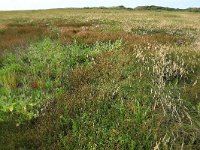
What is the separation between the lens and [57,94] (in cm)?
792

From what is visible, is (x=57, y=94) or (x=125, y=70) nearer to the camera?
(x=57, y=94)

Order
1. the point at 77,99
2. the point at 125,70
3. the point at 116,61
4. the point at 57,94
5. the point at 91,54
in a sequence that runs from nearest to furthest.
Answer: the point at 77,99 → the point at 57,94 → the point at 125,70 → the point at 116,61 → the point at 91,54

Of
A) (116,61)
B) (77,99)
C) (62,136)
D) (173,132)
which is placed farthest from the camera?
(116,61)

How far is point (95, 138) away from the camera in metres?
6.02

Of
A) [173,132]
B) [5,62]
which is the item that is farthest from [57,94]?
[5,62]

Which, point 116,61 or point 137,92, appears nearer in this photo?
point 137,92

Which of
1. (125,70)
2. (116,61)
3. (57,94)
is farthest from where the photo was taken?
(116,61)

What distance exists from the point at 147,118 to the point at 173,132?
2.45 feet

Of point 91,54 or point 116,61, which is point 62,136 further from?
point 91,54

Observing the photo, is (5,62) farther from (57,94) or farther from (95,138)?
(95,138)

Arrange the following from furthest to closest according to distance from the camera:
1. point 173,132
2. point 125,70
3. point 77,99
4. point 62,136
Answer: point 125,70 < point 77,99 < point 62,136 < point 173,132

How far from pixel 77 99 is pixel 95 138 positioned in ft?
4.77

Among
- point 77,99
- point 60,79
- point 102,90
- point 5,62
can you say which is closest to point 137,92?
point 102,90

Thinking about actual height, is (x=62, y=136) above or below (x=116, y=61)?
below
